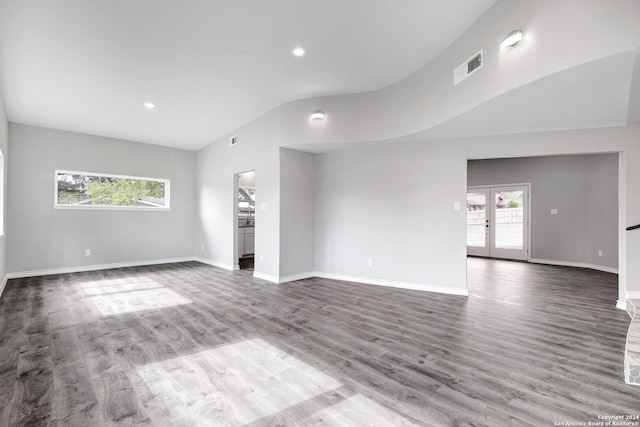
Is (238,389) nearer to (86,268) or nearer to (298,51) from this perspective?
(298,51)

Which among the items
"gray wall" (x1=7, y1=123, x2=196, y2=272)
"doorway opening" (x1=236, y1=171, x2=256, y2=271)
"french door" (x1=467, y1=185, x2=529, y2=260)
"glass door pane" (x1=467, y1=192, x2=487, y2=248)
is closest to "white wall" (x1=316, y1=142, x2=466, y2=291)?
"doorway opening" (x1=236, y1=171, x2=256, y2=271)

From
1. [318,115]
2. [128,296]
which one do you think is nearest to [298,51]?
[318,115]

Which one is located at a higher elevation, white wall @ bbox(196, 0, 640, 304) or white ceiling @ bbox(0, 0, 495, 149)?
white ceiling @ bbox(0, 0, 495, 149)

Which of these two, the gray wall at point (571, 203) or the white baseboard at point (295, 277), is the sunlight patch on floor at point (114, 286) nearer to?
the white baseboard at point (295, 277)

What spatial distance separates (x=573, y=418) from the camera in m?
1.67

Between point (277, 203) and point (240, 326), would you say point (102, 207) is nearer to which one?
point (277, 203)

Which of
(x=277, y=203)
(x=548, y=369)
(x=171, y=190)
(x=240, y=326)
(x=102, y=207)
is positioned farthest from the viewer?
(x=171, y=190)

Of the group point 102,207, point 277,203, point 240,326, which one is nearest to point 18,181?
point 102,207

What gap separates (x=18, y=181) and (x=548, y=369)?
812cm

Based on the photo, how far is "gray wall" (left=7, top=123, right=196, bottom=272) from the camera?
5477mm

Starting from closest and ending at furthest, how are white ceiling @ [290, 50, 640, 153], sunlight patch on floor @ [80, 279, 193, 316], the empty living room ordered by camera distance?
the empty living room < white ceiling @ [290, 50, 640, 153] < sunlight patch on floor @ [80, 279, 193, 316]

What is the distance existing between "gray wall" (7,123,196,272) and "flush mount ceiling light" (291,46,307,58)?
5.21 meters

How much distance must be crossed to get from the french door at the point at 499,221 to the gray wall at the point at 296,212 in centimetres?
529

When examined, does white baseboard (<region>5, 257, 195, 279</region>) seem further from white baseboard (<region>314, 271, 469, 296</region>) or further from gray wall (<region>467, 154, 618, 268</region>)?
gray wall (<region>467, 154, 618, 268</region>)
